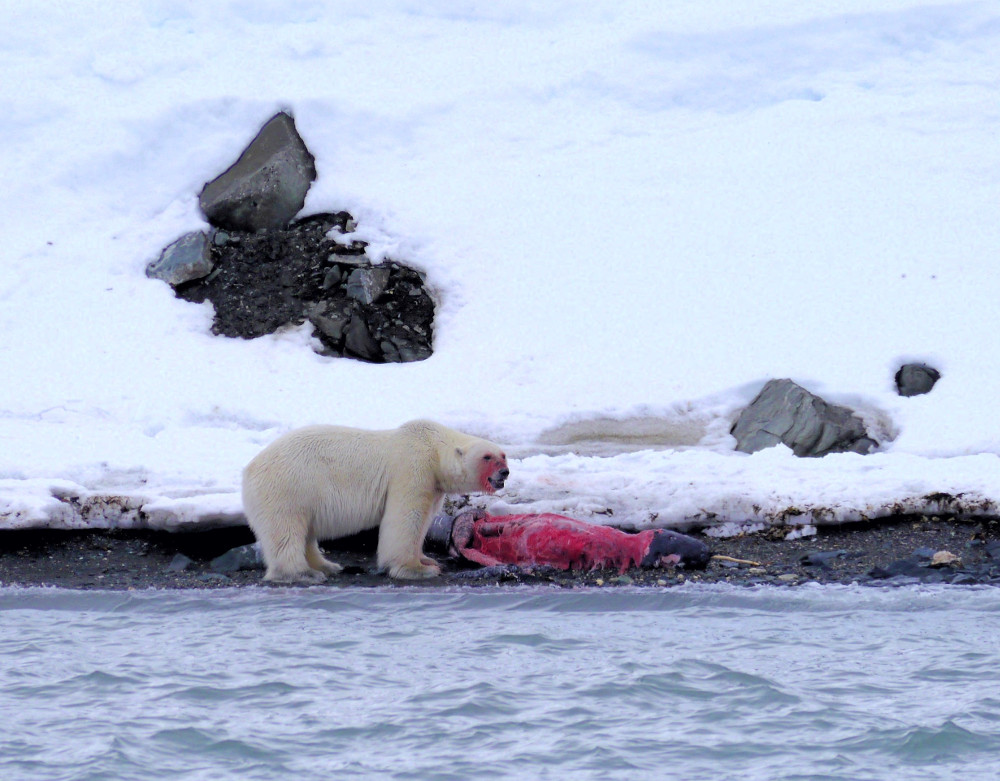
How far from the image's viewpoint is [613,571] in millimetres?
8758

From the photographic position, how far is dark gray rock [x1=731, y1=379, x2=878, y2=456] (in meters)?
11.0

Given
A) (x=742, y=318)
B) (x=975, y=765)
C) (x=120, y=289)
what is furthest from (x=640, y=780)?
(x=120, y=289)

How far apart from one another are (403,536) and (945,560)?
392cm

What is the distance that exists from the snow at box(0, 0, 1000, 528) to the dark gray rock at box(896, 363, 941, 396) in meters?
0.14

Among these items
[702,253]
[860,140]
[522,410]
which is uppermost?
[860,140]

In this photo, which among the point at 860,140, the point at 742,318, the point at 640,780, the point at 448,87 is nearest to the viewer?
the point at 640,780

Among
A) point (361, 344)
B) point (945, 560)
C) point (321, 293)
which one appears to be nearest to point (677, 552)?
point (945, 560)

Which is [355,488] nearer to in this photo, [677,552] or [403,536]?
[403,536]

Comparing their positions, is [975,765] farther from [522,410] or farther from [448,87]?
[448,87]

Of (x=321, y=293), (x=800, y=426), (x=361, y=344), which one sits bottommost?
(x=800, y=426)

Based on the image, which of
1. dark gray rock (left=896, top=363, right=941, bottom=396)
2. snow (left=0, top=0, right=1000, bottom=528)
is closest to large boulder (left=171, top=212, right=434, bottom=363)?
snow (left=0, top=0, right=1000, bottom=528)

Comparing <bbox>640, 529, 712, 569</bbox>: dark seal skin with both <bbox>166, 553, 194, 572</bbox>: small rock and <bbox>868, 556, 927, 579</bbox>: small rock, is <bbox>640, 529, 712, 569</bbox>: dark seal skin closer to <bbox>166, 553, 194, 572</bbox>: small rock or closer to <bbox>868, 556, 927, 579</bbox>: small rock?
<bbox>868, 556, 927, 579</bbox>: small rock

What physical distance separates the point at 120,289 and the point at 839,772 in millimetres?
11445

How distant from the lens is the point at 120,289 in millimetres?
14438
